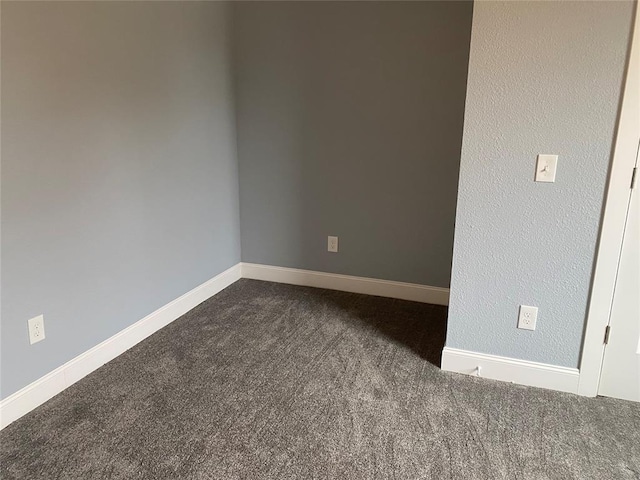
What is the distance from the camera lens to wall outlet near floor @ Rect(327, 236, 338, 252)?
364 cm

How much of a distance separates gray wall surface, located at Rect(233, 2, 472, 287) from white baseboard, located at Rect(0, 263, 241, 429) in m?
0.78

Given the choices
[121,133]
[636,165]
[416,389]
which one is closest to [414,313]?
[416,389]

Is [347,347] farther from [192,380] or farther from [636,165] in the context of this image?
[636,165]

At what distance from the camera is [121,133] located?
2584mm

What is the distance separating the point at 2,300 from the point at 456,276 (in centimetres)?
202

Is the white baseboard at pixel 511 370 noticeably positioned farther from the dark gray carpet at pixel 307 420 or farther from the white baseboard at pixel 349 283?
the white baseboard at pixel 349 283

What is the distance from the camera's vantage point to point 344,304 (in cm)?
343

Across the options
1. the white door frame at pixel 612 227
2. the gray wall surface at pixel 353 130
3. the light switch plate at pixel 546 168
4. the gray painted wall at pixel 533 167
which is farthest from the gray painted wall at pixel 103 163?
the white door frame at pixel 612 227

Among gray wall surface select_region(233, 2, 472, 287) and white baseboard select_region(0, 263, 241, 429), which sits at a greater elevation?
gray wall surface select_region(233, 2, 472, 287)

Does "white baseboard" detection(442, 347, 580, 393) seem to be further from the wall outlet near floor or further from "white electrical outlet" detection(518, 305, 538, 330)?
the wall outlet near floor

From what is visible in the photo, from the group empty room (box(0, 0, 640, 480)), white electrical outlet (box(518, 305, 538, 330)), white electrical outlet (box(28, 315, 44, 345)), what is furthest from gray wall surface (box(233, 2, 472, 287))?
white electrical outlet (box(28, 315, 44, 345))

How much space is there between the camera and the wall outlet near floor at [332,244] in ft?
12.0

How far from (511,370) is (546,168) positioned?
0.99 metres

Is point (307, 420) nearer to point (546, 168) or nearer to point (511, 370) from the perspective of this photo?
point (511, 370)
